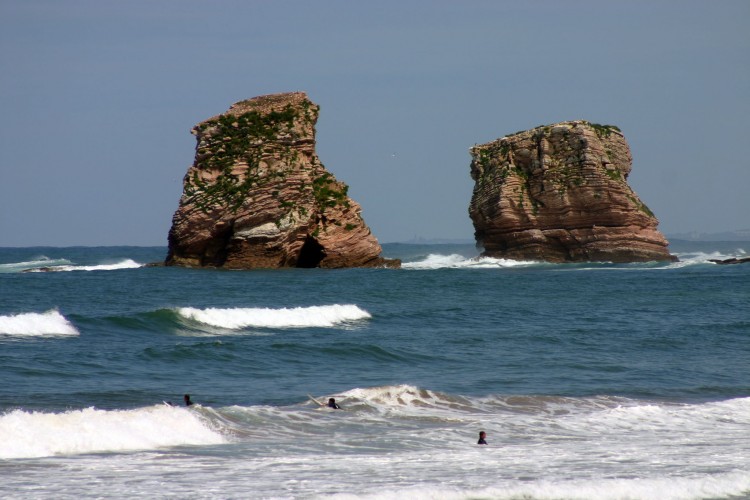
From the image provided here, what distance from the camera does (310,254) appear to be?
5750 centimetres

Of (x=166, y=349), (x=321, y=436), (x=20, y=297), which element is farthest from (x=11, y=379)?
(x=20, y=297)

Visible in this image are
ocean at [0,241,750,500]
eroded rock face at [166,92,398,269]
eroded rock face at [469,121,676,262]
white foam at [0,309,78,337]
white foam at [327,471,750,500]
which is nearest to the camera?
white foam at [327,471,750,500]

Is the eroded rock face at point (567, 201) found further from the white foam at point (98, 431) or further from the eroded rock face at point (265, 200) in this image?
the white foam at point (98, 431)

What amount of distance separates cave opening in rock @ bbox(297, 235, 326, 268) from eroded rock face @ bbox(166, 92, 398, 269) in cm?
6

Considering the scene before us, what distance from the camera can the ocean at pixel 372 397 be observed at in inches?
590

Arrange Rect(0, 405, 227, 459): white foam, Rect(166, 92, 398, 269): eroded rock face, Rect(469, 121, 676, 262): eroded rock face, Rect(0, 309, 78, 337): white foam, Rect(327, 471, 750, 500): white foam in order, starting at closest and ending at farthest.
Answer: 1. Rect(327, 471, 750, 500): white foam
2. Rect(0, 405, 227, 459): white foam
3. Rect(0, 309, 78, 337): white foam
4. Rect(166, 92, 398, 269): eroded rock face
5. Rect(469, 121, 676, 262): eroded rock face

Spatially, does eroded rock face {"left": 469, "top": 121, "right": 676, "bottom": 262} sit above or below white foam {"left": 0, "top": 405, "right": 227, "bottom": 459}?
above

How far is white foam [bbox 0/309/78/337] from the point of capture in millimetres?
29281

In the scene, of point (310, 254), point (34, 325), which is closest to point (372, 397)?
point (34, 325)

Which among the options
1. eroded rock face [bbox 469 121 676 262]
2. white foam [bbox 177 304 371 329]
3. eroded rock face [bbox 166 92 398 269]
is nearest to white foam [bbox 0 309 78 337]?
white foam [bbox 177 304 371 329]

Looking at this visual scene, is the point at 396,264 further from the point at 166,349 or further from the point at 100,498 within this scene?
the point at 100,498

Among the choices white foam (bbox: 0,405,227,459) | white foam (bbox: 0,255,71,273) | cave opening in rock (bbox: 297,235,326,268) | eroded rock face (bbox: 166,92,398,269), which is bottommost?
white foam (bbox: 0,405,227,459)

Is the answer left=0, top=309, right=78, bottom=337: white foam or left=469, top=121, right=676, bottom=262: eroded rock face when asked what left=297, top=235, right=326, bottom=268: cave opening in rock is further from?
left=0, top=309, right=78, bottom=337: white foam

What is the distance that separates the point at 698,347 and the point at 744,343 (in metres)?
1.73
